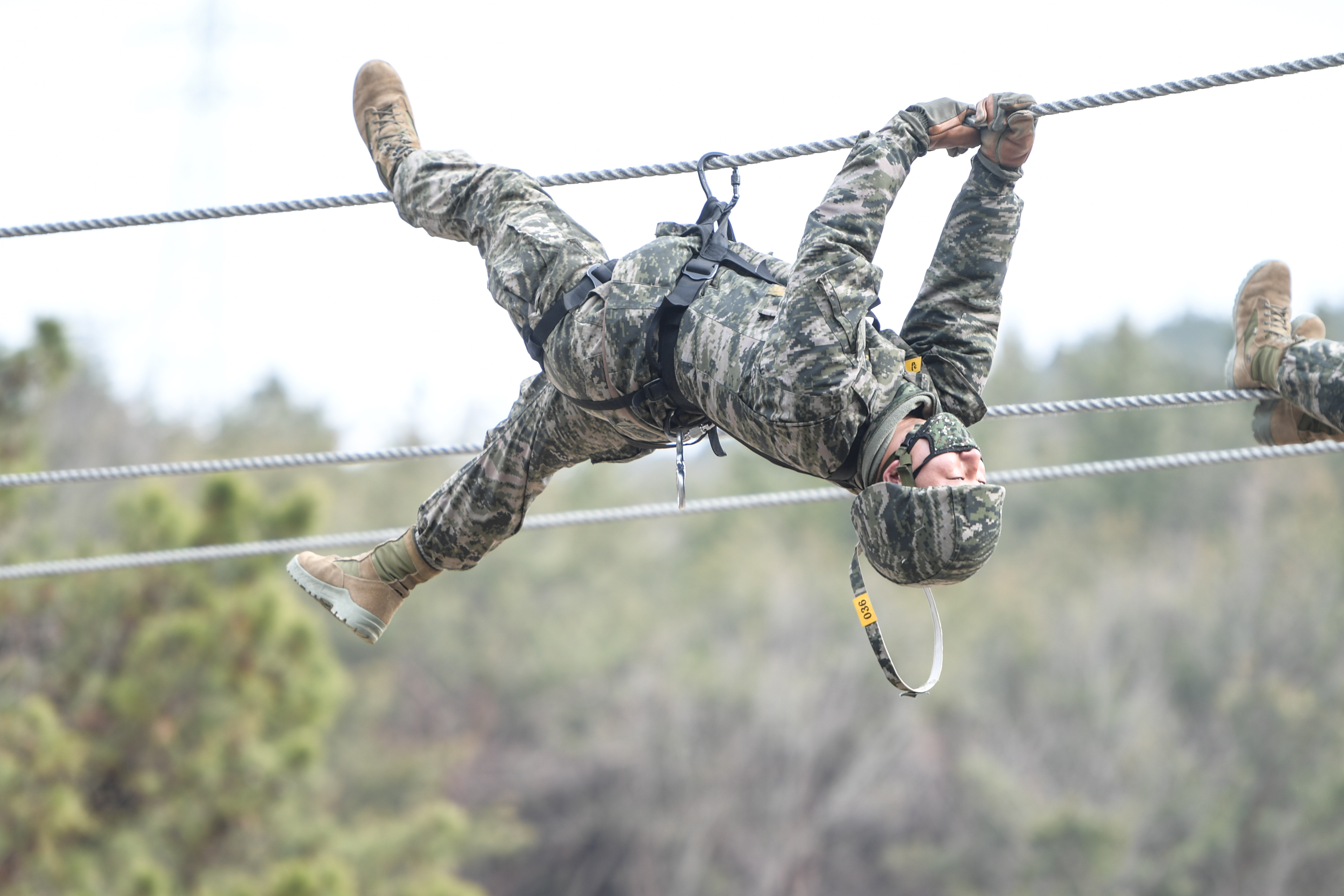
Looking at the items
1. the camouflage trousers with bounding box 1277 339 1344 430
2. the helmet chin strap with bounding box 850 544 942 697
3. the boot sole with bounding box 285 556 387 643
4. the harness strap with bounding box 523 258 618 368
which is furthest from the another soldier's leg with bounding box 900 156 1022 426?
the boot sole with bounding box 285 556 387 643

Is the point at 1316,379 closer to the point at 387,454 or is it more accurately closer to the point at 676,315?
the point at 676,315

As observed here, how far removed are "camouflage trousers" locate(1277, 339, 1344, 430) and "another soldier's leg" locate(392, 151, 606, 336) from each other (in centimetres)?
163

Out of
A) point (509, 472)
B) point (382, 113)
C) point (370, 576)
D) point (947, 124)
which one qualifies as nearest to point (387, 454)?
A: point (370, 576)

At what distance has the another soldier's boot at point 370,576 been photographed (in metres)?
3.03

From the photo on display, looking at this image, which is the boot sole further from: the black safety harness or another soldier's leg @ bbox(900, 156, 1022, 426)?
another soldier's leg @ bbox(900, 156, 1022, 426)

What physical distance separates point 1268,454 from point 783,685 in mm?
16868

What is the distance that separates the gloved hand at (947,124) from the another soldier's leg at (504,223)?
0.73 metres

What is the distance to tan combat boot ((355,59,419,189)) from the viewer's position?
311cm

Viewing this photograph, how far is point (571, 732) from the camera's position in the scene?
20.6m

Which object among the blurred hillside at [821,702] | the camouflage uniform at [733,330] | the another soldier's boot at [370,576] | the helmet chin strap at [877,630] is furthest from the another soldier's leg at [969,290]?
the blurred hillside at [821,702]

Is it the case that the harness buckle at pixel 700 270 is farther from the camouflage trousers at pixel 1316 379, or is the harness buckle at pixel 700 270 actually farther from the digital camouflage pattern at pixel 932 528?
the camouflage trousers at pixel 1316 379

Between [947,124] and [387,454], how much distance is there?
1766 mm

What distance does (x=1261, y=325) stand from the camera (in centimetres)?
319

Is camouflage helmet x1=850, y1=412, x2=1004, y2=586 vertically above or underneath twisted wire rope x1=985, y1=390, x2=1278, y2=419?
underneath
